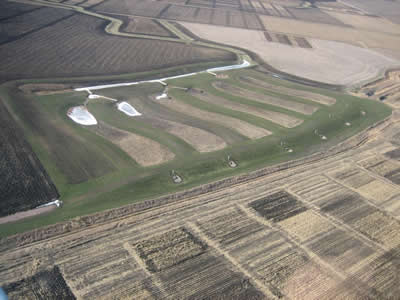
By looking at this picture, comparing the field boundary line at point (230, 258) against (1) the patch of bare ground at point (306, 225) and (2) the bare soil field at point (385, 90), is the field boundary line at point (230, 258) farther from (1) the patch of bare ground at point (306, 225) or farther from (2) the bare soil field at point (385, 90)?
(2) the bare soil field at point (385, 90)

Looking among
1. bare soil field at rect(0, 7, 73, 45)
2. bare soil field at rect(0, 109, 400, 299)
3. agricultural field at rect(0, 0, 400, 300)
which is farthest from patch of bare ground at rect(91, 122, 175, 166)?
bare soil field at rect(0, 7, 73, 45)

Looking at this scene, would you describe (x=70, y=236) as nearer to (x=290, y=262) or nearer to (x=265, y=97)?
(x=290, y=262)

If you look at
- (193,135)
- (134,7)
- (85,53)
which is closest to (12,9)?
(85,53)

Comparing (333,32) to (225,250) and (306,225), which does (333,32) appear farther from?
(225,250)

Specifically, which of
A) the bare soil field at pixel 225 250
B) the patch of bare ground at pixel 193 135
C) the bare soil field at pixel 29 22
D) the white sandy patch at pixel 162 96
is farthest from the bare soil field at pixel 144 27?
the bare soil field at pixel 225 250

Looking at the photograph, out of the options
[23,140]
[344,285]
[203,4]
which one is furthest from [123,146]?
[203,4]

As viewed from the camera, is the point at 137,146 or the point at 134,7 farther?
the point at 134,7
